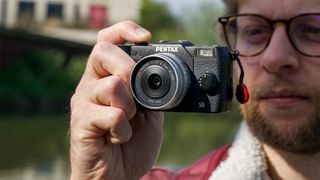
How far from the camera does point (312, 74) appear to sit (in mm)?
924

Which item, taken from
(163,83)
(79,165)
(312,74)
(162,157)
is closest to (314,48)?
(312,74)

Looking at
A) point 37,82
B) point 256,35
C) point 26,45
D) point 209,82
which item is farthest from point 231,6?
point 26,45

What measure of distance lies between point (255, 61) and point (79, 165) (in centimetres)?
33

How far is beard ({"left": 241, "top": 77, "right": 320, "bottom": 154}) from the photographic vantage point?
918mm

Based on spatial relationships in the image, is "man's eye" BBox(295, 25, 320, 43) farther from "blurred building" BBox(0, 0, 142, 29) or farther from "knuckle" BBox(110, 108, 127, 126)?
"blurred building" BBox(0, 0, 142, 29)

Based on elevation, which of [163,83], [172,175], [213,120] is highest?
[163,83]

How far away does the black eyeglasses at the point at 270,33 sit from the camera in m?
0.94

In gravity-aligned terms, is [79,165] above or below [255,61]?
below

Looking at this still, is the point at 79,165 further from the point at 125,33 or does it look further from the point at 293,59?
the point at 293,59

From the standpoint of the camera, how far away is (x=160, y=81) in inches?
30.8

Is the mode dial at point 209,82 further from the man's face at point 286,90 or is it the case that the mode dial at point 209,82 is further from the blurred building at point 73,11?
the blurred building at point 73,11

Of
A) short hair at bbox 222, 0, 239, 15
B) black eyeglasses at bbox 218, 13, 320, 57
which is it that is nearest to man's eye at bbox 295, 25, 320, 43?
black eyeglasses at bbox 218, 13, 320, 57

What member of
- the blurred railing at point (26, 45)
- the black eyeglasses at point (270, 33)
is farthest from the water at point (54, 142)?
the black eyeglasses at point (270, 33)

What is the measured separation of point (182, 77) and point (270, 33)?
246 mm
